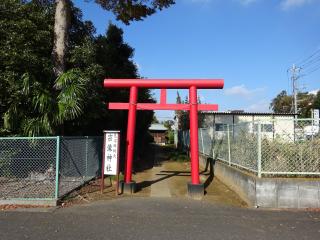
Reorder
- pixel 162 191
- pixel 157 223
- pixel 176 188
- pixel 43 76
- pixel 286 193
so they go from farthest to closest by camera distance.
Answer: pixel 43 76 → pixel 176 188 → pixel 162 191 → pixel 286 193 → pixel 157 223

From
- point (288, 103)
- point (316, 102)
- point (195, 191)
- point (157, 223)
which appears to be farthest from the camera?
point (288, 103)

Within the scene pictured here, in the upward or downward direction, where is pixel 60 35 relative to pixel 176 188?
upward

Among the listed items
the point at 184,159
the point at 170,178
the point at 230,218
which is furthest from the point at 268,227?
the point at 184,159

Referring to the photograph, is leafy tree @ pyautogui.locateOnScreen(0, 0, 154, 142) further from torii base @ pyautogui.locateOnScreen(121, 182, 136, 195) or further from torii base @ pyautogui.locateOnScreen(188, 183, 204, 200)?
torii base @ pyautogui.locateOnScreen(188, 183, 204, 200)

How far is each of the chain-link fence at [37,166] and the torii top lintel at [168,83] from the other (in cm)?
206

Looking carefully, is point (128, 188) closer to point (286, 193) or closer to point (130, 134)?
point (130, 134)

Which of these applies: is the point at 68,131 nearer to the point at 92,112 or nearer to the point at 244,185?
the point at 92,112

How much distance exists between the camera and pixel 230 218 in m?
8.25

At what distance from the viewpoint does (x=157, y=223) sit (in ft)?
25.1

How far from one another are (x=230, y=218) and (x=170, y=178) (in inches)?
249

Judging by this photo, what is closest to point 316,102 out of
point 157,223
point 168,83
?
point 168,83

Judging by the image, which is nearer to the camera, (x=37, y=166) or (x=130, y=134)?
(x=37, y=166)

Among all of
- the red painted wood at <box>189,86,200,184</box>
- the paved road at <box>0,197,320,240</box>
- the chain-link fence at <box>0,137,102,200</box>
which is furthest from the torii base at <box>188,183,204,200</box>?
the chain-link fence at <box>0,137,102,200</box>

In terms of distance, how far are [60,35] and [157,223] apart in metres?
7.84
